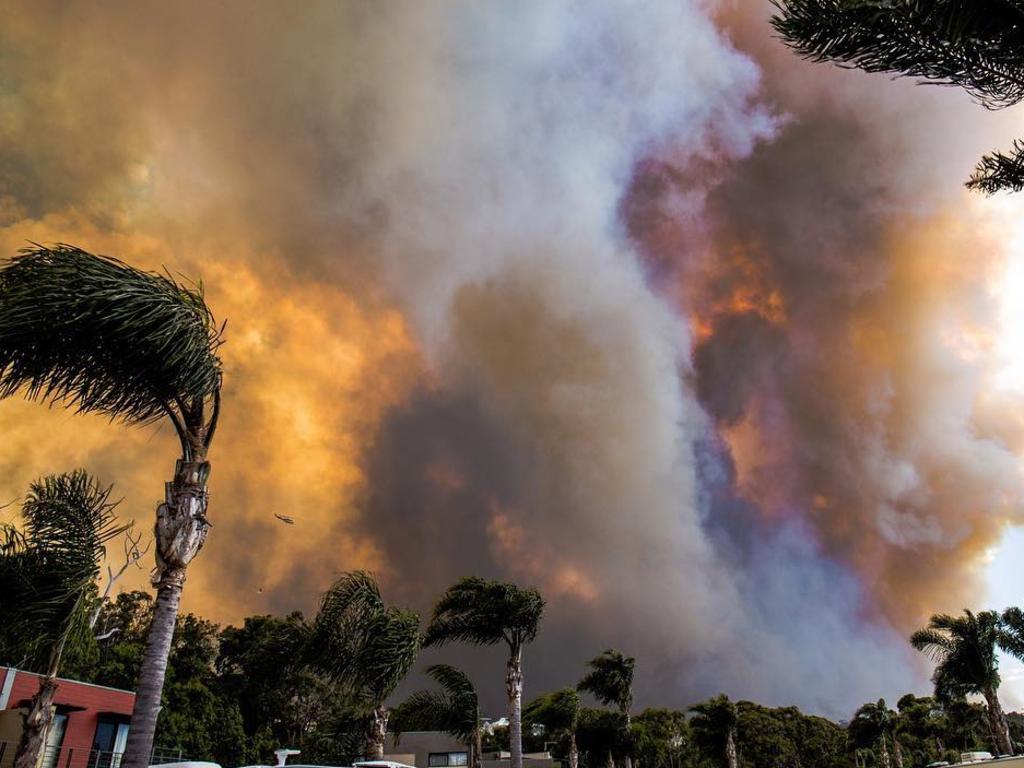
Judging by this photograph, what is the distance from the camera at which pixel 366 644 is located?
19297 mm

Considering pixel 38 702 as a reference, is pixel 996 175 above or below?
above

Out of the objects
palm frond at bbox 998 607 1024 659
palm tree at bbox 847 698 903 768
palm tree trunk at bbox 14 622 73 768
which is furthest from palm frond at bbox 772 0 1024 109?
palm tree at bbox 847 698 903 768

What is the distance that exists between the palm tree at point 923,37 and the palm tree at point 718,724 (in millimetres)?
52896

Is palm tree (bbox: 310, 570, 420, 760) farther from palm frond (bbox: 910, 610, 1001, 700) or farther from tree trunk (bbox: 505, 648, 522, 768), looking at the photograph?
palm frond (bbox: 910, 610, 1001, 700)

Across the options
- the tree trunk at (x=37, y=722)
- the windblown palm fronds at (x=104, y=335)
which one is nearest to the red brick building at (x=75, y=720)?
the tree trunk at (x=37, y=722)

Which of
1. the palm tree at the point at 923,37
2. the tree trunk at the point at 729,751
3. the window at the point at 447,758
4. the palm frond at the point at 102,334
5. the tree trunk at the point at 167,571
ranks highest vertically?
the palm tree at the point at 923,37

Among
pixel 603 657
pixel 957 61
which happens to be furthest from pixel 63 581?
pixel 603 657

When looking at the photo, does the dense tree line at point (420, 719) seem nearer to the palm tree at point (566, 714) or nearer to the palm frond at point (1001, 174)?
the palm tree at point (566, 714)

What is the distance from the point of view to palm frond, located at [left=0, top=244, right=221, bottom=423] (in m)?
8.34

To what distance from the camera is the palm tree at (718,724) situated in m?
51.0

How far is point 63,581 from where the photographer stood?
12.8 metres

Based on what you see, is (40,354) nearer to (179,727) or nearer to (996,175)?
(996,175)

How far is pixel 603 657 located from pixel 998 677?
24022 millimetres

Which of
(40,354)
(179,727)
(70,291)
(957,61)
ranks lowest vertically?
(179,727)
